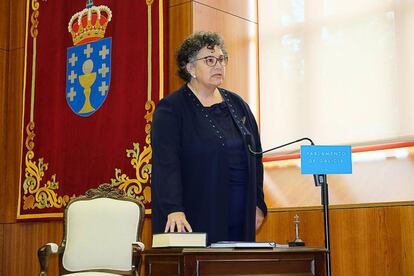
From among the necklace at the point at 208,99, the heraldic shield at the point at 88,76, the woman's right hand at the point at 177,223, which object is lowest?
the woman's right hand at the point at 177,223

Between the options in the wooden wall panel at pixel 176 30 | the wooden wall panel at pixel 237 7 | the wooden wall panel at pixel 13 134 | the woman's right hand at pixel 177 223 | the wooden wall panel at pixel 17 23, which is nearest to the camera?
the woman's right hand at pixel 177 223

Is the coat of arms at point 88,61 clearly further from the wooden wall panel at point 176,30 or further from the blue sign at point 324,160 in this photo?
the blue sign at point 324,160

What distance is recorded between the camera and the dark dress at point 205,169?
112 inches

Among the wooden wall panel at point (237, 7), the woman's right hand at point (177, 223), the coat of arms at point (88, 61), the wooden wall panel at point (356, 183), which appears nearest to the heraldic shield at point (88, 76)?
the coat of arms at point (88, 61)

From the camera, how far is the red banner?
451 cm

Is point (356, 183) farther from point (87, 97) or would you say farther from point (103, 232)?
point (87, 97)

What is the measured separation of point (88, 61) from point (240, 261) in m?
3.09

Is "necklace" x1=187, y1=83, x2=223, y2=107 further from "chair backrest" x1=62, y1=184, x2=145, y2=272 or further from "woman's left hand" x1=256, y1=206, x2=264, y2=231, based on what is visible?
"chair backrest" x1=62, y1=184, x2=145, y2=272

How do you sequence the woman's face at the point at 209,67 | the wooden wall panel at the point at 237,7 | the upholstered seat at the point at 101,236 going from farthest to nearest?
the wooden wall panel at the point at 237,7
the upholstered seat at the point at 101,236
the woman's face at the point at 209,67

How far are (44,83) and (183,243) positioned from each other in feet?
10.8

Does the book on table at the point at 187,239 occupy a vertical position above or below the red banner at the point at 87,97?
below

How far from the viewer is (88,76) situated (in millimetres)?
4902

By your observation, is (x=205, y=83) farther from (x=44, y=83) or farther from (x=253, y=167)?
(x=44, y=83)

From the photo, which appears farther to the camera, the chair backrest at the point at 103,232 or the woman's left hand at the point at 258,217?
the chair backrest at the point at 103,232
